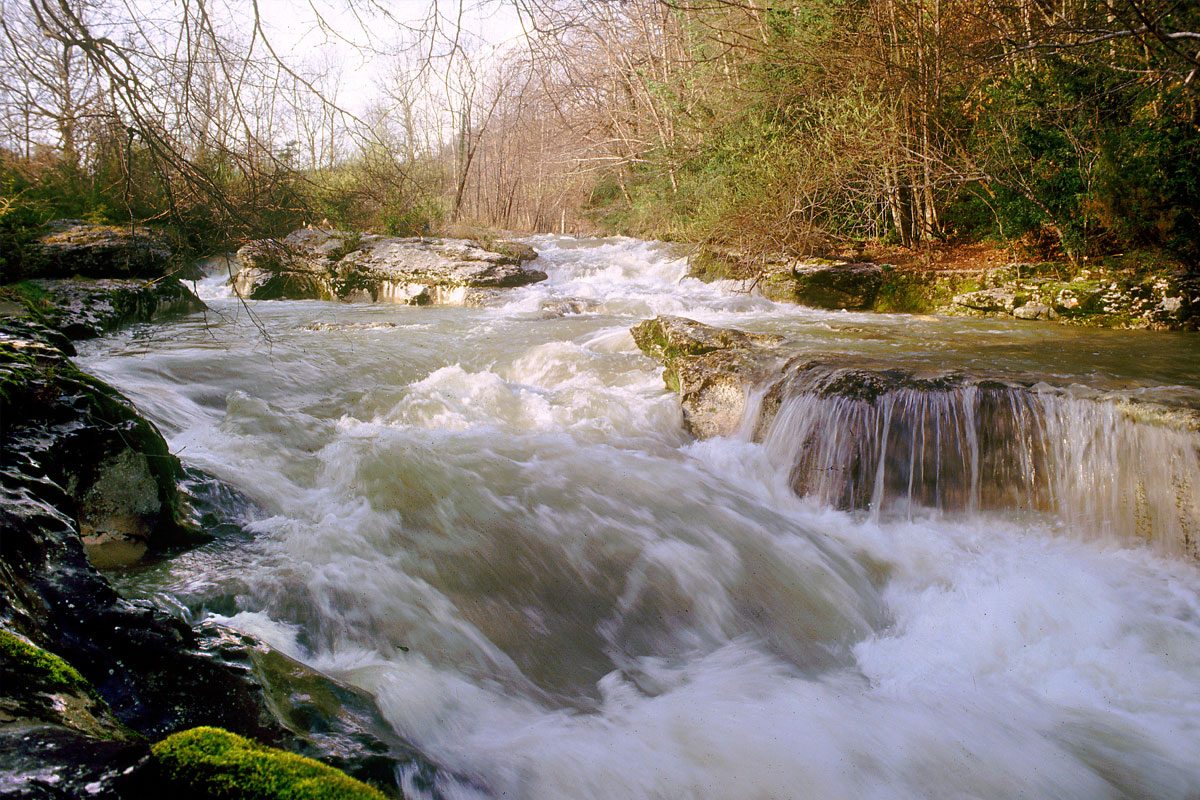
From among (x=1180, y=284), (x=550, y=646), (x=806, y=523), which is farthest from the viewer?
(x=1180, y=284)

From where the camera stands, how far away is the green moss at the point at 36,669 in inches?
47.6

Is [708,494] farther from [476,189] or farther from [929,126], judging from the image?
[476,189]

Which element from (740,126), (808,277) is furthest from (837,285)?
(740,126)

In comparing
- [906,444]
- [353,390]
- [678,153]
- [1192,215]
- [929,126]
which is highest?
[678,153]

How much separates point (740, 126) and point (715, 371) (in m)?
10.5

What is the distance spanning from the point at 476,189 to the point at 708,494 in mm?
27817

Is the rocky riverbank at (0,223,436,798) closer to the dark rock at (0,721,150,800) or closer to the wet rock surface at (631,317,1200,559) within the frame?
the dark rock at (0,721,150,800)

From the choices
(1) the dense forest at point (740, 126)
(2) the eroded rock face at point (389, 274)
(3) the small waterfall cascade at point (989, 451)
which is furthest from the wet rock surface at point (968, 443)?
(2) the eroded rock face at point (389, 274)

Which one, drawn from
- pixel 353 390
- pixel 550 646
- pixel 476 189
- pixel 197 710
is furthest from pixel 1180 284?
pixel 476 189

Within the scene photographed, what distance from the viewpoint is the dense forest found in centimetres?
307

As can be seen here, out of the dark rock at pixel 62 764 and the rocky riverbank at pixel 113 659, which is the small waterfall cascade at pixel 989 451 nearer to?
the rocky riverbank at pixel 113 659

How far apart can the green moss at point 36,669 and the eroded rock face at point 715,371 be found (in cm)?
489

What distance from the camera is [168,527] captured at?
3.28 metres

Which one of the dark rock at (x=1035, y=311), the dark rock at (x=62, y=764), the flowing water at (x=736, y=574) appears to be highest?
the dark rock at (x=1035, y=311)
